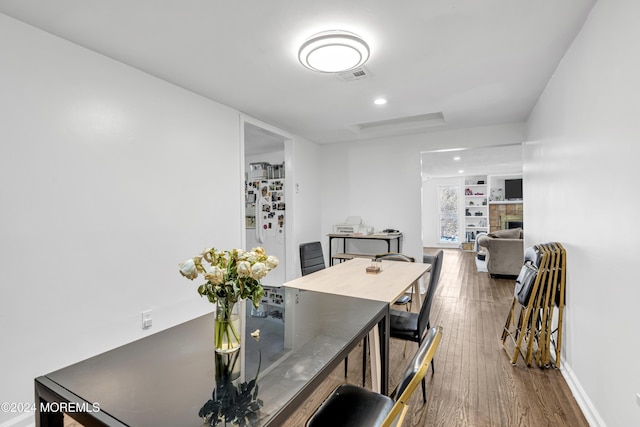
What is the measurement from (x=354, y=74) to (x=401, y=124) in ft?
6.58

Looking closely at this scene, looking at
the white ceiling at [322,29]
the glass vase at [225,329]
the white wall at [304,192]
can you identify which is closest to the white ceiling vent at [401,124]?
the white ceiling at [322,29]

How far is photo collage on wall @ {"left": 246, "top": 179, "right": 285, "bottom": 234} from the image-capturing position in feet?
15.9

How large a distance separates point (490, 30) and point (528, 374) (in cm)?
247

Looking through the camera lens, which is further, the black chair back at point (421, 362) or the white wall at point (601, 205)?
the white wall at point (601, 205)

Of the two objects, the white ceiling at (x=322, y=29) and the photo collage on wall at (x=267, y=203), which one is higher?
the white ceiling at (x=322, y=29)

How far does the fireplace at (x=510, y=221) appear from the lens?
862 cm

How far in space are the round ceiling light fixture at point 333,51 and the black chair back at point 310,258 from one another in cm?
165

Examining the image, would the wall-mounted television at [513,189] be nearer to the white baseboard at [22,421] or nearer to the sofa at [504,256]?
the sofa at [504,256]

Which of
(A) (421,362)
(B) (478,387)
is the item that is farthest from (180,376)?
(B) (478,387)

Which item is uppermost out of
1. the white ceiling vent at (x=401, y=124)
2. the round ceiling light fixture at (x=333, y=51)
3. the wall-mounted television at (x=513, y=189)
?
the white ceiling vent at (x=401, y=124)

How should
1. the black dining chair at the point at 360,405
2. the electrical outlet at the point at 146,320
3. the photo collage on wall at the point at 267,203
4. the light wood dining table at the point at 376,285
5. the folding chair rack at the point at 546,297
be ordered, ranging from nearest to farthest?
the black dining chair at the point at 360,405
the light wood dining table at the point at 376,285
the folding chair rack at the point at 546,297
the electrical outlet at the point at 146,320
the photo collage on wall at the point at 267,203

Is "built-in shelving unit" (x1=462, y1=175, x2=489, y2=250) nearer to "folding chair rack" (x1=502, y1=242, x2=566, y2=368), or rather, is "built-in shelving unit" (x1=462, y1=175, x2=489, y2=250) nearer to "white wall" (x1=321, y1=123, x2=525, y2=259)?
"white wall" (x1=321, y1=123, x2=525, y2=259)

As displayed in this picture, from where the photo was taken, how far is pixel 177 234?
2701 mm

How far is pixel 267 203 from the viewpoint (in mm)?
4977
